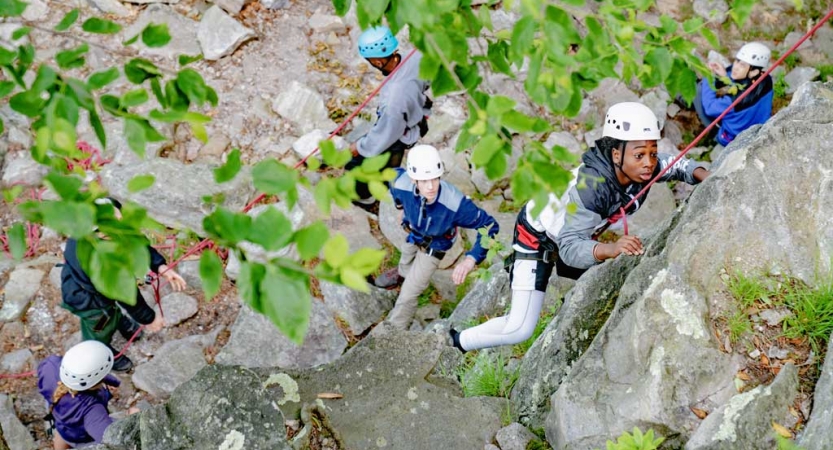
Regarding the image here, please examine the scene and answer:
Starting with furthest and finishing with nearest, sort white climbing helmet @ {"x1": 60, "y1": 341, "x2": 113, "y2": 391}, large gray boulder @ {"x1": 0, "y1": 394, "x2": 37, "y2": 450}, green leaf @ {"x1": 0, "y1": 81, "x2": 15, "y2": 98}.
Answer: large gray boulder @ {"x1": 0, "y1": 394, "x2": 37, "y2": 450}
white climbing helmet @ {"x1": 60, "y1": 341, "x2": 113, "y2": 391}
green leaf @ {"x1": 0, "y1": 81, "x2": 15, "y2": 98}

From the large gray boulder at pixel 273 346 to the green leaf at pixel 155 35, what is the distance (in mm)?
5426

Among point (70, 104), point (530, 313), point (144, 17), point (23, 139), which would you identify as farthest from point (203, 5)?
point (70, 104)

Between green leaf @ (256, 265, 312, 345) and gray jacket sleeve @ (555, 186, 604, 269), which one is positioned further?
gray jacket sleeve @ (555, 186, 604, 269)

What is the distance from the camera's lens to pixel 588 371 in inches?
192

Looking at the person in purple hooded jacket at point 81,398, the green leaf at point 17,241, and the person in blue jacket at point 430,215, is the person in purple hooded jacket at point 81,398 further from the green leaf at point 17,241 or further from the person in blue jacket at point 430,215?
the green leaf at point 17,241

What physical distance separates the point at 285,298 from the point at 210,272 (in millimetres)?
311

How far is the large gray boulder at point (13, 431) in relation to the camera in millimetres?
7335

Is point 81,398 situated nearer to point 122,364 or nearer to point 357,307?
point 122,364

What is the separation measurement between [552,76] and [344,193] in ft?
3.34

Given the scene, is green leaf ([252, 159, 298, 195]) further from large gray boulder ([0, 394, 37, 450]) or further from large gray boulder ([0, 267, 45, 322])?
large gray boulder ([0, 267, 45, 322])

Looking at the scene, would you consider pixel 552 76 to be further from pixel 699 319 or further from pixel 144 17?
pixel 144 17

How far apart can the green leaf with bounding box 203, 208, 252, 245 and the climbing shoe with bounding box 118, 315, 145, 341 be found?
6.32 meters

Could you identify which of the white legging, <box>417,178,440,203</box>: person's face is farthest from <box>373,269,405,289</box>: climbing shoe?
the white legging

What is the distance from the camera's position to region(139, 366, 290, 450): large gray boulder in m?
5.18
